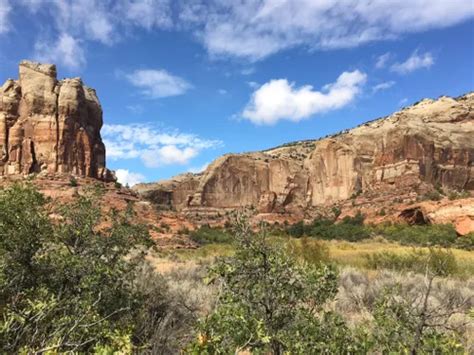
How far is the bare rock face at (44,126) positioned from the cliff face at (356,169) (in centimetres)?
3831

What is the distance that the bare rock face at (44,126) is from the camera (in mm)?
54125

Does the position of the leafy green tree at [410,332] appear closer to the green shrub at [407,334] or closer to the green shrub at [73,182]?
the green shrub at [407,334]

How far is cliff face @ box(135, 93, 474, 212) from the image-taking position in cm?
7712

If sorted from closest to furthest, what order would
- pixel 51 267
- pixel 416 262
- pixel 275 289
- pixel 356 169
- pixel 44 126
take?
pixel 275 289 < pixel 51 267 < pixel 416 262 < pixel 44 126 < pixel 356 169

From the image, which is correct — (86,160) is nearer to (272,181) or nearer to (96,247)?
(96,247)

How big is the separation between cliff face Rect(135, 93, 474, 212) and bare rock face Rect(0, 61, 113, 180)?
38.3 metres

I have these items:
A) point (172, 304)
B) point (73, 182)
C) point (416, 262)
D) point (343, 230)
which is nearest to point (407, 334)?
point (172, 304)

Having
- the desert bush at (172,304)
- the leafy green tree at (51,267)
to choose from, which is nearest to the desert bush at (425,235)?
the desert bush at (172,304)

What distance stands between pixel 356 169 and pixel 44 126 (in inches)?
2624

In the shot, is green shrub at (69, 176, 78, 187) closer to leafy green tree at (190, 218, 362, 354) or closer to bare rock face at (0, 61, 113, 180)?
bare rock face at (0, 61, 113, 180)

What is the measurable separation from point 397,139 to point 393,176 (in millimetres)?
7750

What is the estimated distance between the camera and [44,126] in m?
55.9

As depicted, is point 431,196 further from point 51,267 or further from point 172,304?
point 51,267

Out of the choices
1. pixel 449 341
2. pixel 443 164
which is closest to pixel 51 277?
pixel 449 341
